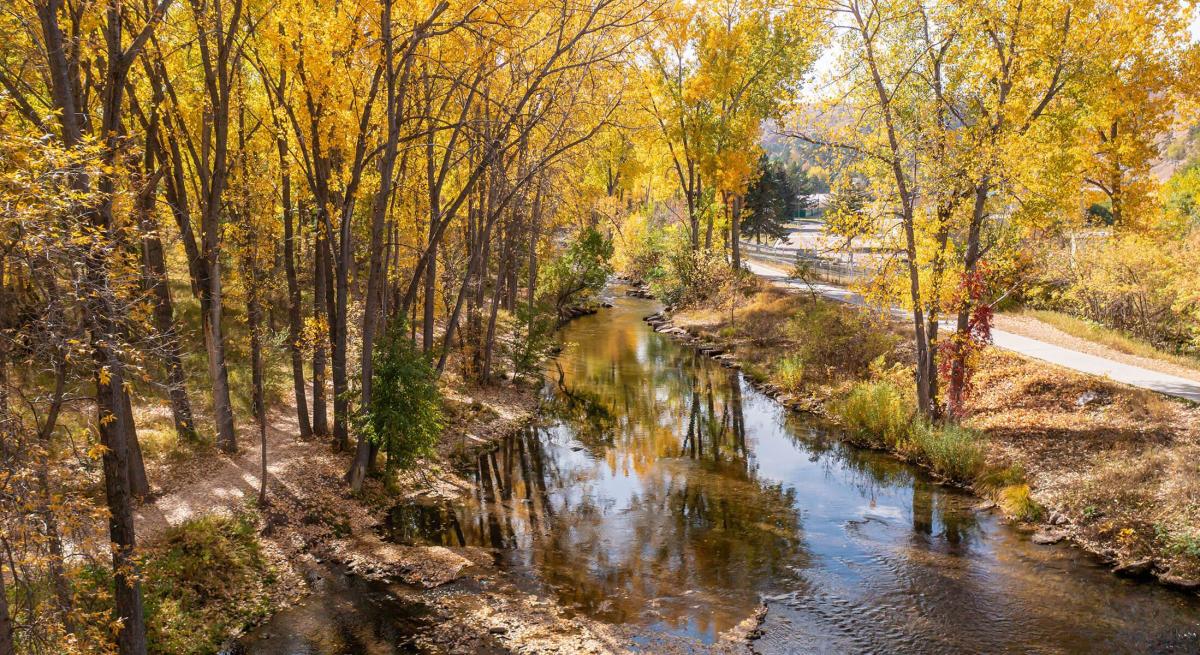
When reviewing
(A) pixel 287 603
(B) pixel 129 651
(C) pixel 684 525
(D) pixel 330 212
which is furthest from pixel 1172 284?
(B) pixel 129 651

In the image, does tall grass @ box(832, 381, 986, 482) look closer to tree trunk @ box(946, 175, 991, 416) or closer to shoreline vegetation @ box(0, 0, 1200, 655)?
shoreline vegetation @ box(0, 0, 1200, 655)

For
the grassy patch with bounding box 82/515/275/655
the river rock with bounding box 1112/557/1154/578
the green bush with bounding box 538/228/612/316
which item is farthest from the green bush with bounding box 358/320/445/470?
the green bush with bounding box 538/228/612/316

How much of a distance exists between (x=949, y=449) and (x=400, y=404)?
11433 millimetres

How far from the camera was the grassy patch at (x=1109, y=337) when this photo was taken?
18.4 metres

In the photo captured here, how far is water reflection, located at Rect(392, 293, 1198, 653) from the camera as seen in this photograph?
9.85 m

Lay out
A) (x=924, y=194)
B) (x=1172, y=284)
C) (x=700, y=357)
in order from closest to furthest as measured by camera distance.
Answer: (x=924, y=194), (x=1172, y=284), (x=700, y=357)

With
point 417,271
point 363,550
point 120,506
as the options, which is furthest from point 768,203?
point 120,506

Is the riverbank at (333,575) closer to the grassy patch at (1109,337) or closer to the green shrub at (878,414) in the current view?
the green shrub at (878,414)

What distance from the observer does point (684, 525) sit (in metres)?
13.2

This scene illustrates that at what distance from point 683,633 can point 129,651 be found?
21.3 feet

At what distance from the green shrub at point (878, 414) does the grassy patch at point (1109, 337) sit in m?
6.72

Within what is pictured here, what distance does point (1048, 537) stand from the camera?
1228 centimetres

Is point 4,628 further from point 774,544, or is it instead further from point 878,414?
point 878,414

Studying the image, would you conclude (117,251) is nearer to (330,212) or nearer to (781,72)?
(330,212)
